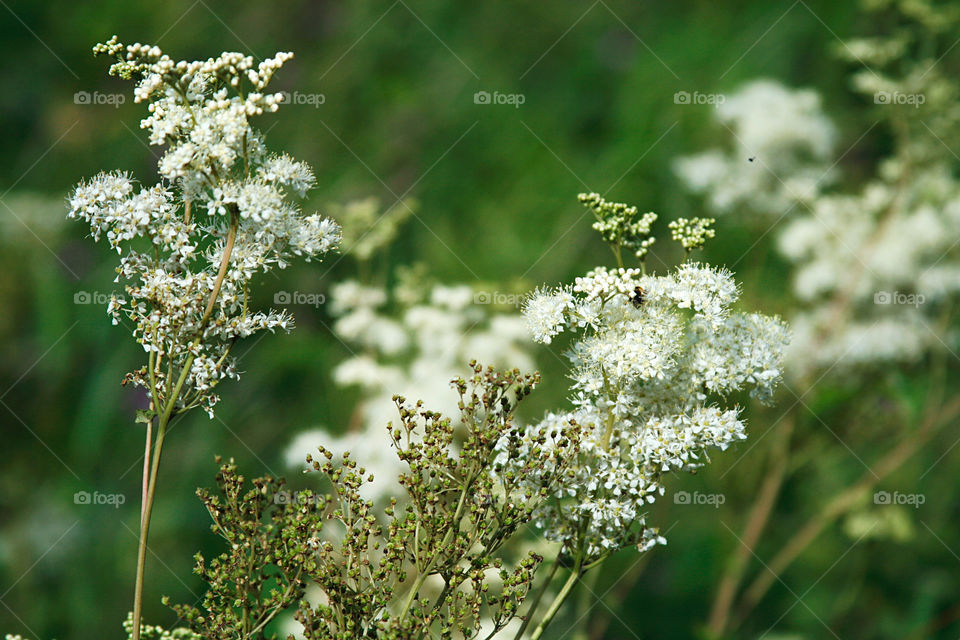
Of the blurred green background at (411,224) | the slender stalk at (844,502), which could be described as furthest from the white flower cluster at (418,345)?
the slender stalk at (844,502)

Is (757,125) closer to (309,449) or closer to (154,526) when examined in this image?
(309,449)

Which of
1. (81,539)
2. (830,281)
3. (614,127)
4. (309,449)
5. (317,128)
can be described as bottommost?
(81,539)

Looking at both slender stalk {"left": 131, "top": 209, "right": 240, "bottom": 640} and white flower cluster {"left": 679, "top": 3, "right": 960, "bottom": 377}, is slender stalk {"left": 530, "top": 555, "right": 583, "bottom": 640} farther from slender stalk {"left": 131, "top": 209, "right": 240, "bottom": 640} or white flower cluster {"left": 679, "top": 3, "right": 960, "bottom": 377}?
white flower cluster {"left": 679, "top": 3, "right": 960, "bottom": 377}

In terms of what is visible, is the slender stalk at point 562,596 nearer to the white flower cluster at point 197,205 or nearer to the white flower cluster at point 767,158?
the white flower cluster at point 197,205

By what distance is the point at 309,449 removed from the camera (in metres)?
2.68

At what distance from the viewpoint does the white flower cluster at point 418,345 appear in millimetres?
2643

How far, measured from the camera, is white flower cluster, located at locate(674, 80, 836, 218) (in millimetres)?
3459

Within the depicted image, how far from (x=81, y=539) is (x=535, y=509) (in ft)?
9.37

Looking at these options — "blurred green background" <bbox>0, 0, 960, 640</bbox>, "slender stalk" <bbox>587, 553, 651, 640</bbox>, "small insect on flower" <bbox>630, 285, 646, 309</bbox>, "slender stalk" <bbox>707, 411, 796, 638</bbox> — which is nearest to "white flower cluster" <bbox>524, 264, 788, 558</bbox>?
"small insect on flower" <bbox>630, 285, 646, 309</bbox>

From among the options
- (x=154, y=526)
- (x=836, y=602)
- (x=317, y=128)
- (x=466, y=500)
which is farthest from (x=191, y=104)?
(x=317, y=128)

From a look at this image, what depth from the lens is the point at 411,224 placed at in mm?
4633

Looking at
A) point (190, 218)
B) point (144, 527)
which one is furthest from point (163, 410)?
point (190, 218)

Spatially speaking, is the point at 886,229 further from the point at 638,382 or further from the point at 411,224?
the point at 638,382

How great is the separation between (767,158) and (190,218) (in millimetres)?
2959
